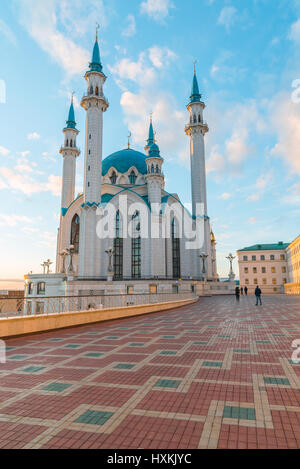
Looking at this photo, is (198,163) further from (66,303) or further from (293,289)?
(66,303)

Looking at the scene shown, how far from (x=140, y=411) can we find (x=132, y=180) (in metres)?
47.2

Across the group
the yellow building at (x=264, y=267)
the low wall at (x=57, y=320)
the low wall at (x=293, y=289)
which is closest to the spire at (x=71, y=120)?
the low wall at (x=57, y=320)

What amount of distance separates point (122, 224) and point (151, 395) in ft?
118

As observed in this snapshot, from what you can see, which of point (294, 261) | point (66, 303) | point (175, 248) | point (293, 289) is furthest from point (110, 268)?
point (294, 261)

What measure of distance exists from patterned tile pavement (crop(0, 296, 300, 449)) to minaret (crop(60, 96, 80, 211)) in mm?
39476

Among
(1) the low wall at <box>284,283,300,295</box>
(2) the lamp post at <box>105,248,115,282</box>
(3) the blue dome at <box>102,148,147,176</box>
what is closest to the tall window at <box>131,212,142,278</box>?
(2) the lamp post at <box>105,248,115,282</box>

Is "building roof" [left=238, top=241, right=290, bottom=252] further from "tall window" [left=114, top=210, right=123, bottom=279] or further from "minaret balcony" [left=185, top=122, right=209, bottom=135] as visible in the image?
"tall window" [left=114, top=210, right=123, bottom=279]

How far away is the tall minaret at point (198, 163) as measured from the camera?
43.9 meters

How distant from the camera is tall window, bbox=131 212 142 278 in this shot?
39.0m

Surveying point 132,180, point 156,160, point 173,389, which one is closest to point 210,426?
point 173,389

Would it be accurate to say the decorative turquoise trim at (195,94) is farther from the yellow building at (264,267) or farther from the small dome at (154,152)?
the yellow building at (264,267)

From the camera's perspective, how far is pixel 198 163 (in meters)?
44.6
